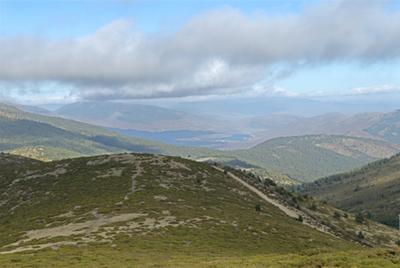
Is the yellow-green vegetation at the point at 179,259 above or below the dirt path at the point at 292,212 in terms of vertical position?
above

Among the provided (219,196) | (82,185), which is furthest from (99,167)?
(219,196)

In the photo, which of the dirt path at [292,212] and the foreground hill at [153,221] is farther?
the dirt path at [292,212]

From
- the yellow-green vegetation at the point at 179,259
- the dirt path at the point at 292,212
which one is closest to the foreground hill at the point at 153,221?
the yellow-green vegetation at the point at 179,259

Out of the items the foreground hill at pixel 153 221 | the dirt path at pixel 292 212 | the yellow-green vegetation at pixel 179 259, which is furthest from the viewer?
the dirt path at pixel 292 212

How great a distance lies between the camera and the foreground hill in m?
52.4

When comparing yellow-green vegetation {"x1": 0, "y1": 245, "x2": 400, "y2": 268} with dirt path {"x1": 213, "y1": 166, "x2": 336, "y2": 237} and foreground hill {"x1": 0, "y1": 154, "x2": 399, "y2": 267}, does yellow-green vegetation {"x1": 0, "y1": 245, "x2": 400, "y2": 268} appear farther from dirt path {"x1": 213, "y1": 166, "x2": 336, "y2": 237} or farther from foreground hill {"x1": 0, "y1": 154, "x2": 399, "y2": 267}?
dirt path {"x1": 213, "y1": 166, "x2": 336, "y2": 237}

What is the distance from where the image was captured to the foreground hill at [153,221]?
52406 millimetres

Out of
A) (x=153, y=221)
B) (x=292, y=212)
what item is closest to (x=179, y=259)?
(x=153, y=221)

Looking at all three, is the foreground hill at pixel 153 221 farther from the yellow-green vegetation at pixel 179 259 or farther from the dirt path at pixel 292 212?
the dirt path at pixel 292 212

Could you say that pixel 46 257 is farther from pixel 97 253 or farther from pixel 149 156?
pixel 149 156

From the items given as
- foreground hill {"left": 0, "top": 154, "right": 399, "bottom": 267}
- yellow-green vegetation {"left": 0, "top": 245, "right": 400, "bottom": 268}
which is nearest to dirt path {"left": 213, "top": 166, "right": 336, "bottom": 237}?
foreground hill {"left": 0, "top": 154, "right": 399, "bottom": 267}

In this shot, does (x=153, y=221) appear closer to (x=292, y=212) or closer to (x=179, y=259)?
(x=179, y=259)

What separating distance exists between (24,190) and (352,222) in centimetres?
8886

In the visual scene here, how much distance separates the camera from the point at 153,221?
74.9 meters
